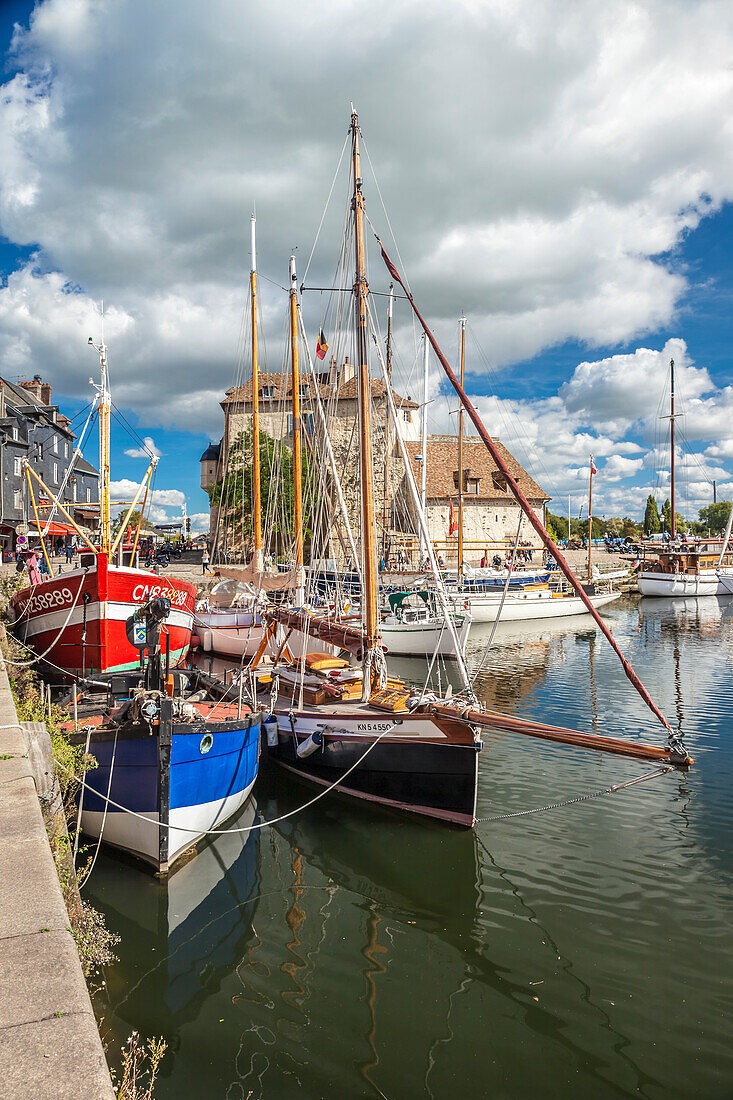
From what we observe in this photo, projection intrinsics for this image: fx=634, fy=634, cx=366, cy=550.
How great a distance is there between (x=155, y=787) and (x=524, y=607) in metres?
30.5

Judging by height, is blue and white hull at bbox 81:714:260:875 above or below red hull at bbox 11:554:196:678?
below

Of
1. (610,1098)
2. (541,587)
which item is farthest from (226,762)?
(541,587)

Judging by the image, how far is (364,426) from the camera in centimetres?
1155

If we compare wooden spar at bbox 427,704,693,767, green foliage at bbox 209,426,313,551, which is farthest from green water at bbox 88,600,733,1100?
green foliage at bbox 209,426,313,551

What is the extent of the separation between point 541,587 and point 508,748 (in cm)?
2485

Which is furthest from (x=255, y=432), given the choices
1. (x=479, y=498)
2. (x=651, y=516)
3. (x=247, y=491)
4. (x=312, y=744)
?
(x=651, y=516)

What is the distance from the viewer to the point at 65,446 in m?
50.6

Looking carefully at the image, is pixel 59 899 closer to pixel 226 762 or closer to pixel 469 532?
pixel 226 762

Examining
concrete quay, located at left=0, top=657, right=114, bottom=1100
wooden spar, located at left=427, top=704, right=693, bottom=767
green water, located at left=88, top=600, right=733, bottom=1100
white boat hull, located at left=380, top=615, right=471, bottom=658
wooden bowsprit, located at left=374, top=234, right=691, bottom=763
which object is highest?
wooden bowsprit, located at left=374, top=234, right=691, bottom=763

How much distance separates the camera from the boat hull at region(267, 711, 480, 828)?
9.66m

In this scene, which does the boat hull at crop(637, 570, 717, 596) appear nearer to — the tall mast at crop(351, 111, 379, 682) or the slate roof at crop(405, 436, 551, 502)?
the slate roof at crop(405, 436, 551, 502)

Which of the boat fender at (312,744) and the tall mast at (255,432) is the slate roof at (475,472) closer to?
the tall mast at (255,432)

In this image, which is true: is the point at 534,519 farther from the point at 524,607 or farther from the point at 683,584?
the point at 683,584

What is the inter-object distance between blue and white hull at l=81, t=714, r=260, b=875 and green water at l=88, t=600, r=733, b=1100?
43cm
